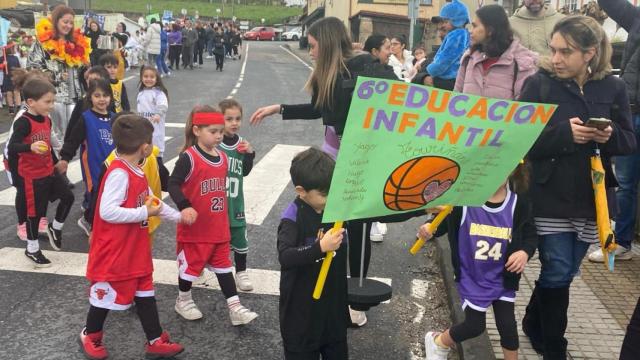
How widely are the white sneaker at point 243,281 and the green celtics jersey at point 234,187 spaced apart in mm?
438

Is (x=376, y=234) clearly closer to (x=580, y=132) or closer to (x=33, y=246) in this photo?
(x=33, y=246)

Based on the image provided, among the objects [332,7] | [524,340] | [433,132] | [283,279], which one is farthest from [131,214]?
[332,7]

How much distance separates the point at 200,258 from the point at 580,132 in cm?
254

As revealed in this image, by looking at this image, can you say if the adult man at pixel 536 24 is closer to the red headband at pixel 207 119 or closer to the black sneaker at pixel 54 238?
the red headband at pixel 207 119

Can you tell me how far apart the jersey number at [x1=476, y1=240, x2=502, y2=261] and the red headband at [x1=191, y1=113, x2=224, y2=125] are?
192 centimetres

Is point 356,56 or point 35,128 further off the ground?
point 356,56

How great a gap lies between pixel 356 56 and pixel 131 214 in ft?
5.98

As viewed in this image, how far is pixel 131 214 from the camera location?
3.64 meters

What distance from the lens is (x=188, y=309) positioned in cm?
446

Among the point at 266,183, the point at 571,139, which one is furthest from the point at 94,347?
the point at 266,183

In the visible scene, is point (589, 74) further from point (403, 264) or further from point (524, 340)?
point (403, 264)

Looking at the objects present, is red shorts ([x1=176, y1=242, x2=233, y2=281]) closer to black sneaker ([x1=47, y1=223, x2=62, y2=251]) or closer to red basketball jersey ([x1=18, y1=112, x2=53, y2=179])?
red basketball jersey ([x1=18, y1=112, x2=53, y2=179])

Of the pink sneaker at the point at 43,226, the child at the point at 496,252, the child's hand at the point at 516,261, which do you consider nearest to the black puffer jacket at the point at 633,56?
the child at the point at 496,252

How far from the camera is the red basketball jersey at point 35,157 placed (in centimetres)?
529
